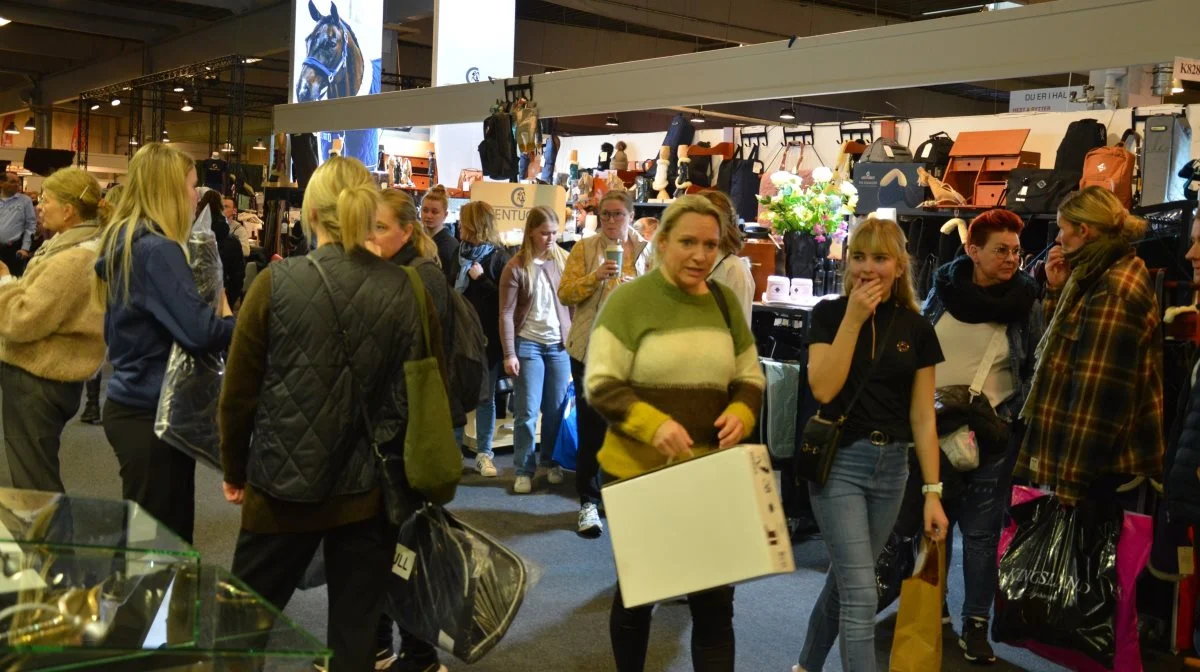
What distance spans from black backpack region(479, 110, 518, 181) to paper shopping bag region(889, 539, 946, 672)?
3959 millimetres

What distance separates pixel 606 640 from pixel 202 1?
1349 cm

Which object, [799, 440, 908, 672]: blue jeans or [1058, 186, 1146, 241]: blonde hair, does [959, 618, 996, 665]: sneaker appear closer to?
[799, 440, 908, 672]: blue jeans

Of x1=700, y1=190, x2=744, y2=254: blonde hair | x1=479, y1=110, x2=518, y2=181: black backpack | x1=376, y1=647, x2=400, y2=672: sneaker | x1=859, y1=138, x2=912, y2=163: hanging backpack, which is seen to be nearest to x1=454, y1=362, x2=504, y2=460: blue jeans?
x1=479, y1=110, x2=518, y2=181: black backpack

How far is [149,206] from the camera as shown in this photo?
2908mm

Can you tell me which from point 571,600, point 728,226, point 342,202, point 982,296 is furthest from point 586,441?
point 342,202

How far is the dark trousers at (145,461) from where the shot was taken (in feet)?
9.77

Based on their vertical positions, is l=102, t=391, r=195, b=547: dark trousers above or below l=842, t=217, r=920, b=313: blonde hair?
below

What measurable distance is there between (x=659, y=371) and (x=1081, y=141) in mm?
4804

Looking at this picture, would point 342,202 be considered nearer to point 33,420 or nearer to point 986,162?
point 33,420

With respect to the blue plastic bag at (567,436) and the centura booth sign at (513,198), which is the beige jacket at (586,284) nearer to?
the blue plastic bag at (567,436)

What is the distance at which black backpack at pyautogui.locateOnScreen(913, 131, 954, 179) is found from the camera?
7.22 metres

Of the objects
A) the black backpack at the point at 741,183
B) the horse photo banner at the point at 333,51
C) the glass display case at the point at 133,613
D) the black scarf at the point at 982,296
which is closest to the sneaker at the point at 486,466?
the black backpack at the point at 741,183

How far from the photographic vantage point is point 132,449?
2986 mm

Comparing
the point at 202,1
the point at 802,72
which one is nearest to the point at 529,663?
the point at 802,72
